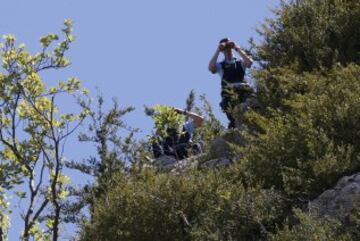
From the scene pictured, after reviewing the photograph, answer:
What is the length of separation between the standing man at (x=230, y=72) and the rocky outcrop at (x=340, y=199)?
18.8 ft

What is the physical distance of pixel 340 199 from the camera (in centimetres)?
1611

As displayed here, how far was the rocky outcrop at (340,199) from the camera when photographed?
15.9 meters

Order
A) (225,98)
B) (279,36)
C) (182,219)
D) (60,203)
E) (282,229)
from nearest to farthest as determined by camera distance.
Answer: (282,229) → (182,219) → (60,203) → (225,98) → (279,36)

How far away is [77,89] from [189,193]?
5.67 m

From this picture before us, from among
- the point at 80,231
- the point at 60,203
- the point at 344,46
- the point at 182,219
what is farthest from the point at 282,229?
the point at 344,46

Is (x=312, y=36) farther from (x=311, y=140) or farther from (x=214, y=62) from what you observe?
(x=311, y=140)

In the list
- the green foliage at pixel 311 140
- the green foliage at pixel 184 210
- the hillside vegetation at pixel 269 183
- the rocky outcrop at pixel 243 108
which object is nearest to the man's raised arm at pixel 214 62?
the rocky outcrop at pixel 243 108

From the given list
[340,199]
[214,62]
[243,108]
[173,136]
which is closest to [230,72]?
[214,62]

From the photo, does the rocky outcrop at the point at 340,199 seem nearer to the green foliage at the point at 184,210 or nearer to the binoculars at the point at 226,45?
the green foliage at the point at 184,210

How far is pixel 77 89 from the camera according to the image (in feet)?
76.0

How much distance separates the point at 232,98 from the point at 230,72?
1.87ft

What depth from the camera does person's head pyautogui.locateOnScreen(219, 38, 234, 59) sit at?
22422mm

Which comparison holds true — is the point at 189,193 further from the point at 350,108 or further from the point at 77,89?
the point at 77,89

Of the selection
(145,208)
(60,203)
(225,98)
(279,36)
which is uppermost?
(279,36)
